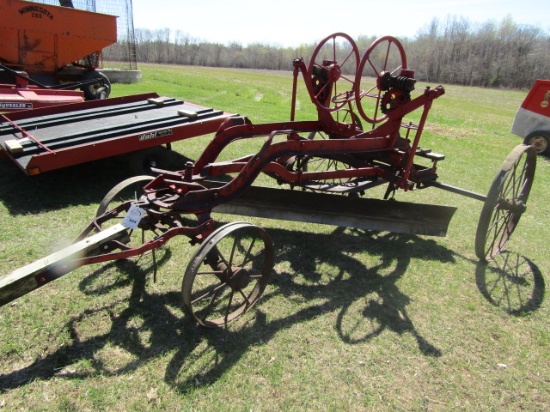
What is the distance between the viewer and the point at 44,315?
2.92 m

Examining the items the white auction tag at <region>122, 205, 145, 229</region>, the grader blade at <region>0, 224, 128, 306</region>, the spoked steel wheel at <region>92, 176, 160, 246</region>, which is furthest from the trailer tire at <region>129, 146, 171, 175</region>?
the grader blade at <region>0, 224, 128, 306</region>

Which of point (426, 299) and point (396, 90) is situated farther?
point (396, 90)

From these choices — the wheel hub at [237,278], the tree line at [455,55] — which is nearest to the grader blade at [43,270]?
the wheel hub at [237,278]

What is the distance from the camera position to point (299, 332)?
118 inches

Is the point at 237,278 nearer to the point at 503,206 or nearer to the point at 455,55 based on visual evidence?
the point at 503,206

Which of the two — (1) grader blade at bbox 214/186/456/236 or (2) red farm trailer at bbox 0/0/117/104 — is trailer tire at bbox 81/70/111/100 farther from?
(1) grader blade at bbox 214/186/456/236

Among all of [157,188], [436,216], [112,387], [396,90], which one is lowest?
[112,387]

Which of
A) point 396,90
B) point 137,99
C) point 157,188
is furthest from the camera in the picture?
point 137,99

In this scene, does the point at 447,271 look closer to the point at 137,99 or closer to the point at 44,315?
the point at 44,315

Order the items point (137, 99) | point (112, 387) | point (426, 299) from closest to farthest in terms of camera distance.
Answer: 1. point (112, 387)
2. point (426, 299)
3. point (137, 99)

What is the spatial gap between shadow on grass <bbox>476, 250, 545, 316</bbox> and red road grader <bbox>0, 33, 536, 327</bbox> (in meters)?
0.16

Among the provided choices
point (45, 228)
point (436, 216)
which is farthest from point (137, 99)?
point (436, 216)

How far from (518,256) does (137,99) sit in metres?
6.21

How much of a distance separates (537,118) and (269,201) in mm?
7524
